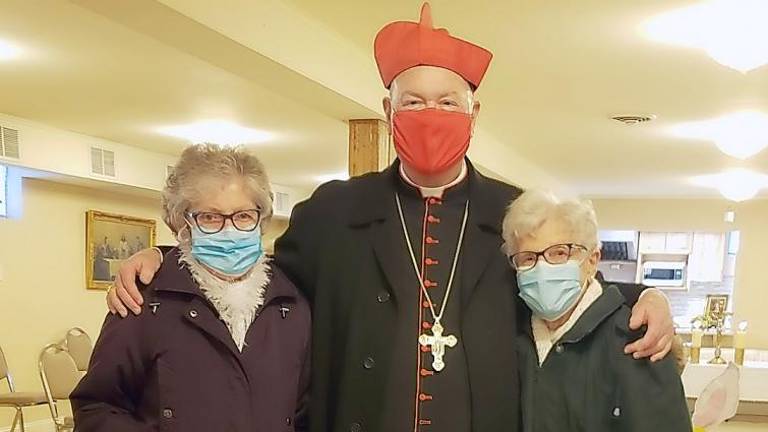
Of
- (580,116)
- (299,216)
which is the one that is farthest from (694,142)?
(299,216)

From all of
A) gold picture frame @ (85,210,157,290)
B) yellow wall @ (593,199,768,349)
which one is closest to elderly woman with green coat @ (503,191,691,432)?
gold picture frame @ (85,210,157,290)

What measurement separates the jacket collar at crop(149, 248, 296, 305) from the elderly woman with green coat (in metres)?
0.46

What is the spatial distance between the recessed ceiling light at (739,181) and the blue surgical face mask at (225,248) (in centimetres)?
648

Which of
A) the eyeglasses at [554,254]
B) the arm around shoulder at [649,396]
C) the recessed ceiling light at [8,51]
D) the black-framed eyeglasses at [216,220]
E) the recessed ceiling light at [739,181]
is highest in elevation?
the recessed ceiling light at [8,51]

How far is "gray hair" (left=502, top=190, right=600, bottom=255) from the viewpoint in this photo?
156 cm

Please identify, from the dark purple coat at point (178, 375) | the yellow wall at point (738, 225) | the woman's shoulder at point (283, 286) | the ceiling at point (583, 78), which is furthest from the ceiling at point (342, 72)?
the yellow wall at point (738, 225)

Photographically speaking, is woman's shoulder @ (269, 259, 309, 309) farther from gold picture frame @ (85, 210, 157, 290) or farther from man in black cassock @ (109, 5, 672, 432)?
gold picture frame @ (85, 210, 157, 290)

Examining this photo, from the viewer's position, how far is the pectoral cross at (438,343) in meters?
1.57

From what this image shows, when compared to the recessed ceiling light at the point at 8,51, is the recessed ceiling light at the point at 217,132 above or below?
below

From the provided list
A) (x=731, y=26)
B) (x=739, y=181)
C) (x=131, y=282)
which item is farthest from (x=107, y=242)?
(x=131, y=282)

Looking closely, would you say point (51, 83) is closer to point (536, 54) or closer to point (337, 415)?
point (536, 54)

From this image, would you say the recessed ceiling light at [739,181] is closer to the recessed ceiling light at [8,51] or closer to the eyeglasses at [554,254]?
the recessed ceiling light at [8,51]

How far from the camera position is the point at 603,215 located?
33.8ft

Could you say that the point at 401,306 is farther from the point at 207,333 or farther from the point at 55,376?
the point at 55,376
